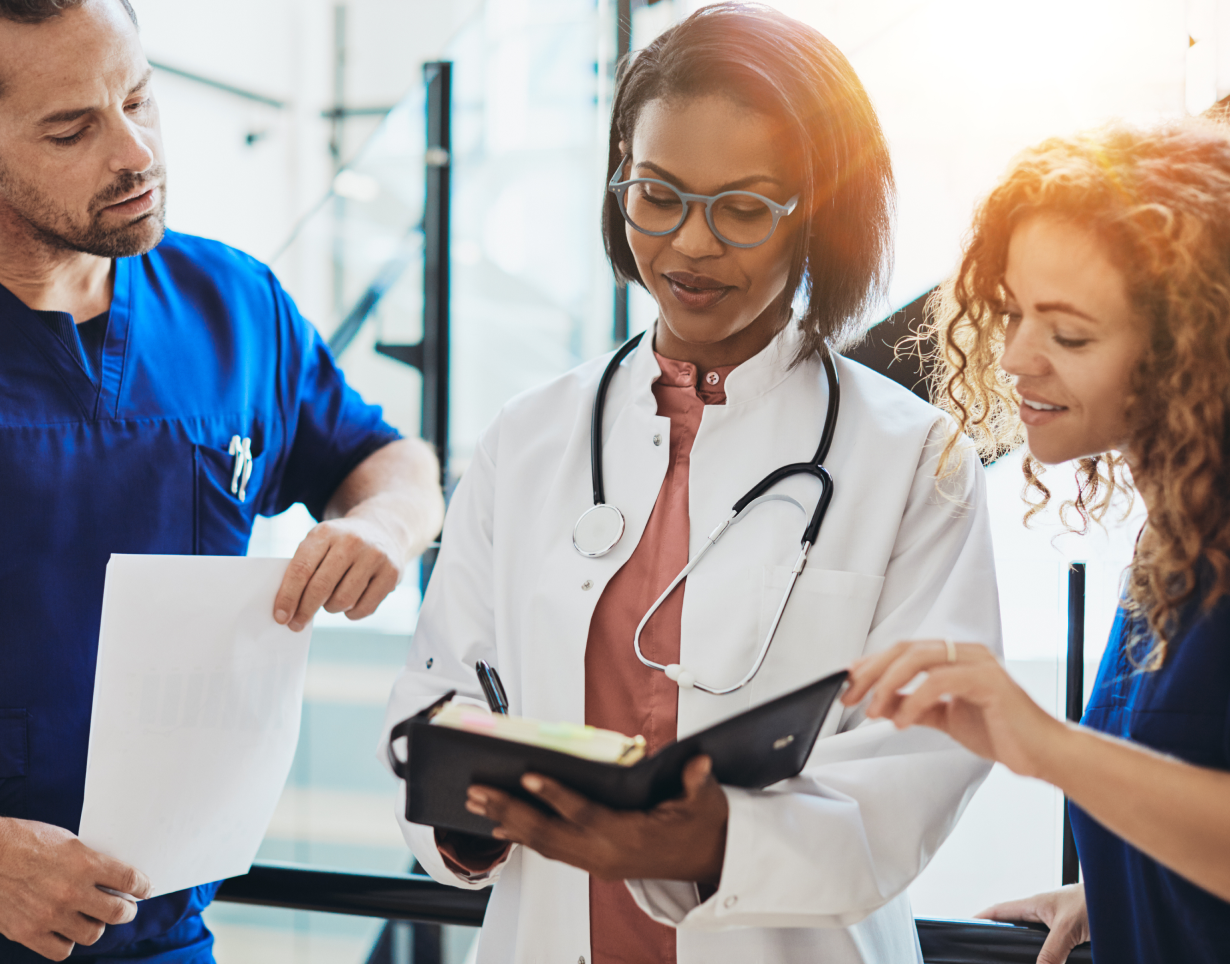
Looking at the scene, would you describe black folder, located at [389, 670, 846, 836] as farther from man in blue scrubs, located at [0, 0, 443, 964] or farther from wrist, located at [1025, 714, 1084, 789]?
man in blue scrubs, located at [0, 0, 443, 964]

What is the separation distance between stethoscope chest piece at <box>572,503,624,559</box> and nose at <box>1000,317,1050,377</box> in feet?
1.46

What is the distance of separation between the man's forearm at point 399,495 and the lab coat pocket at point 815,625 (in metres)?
Answer: 0.53

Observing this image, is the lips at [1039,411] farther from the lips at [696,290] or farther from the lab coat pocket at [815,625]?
the lips at [696,290]

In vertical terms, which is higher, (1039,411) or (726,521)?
(1039,411)

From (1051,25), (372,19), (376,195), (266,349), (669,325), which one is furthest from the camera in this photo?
(372,19)

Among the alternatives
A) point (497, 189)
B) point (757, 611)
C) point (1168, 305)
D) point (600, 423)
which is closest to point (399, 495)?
point (600, 423)

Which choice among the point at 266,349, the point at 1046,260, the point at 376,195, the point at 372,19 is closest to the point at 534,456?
the point at 266,349

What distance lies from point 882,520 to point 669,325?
1.10 ft

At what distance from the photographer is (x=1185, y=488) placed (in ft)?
3.00

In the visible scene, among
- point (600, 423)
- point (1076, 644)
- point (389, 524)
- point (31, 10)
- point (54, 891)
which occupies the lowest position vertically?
point (54, 891)

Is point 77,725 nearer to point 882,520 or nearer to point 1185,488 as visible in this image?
point 882,520

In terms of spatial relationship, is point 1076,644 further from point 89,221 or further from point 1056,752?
point 89,221

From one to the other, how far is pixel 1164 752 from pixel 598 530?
23.6 inches

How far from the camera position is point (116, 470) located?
4.16ft
